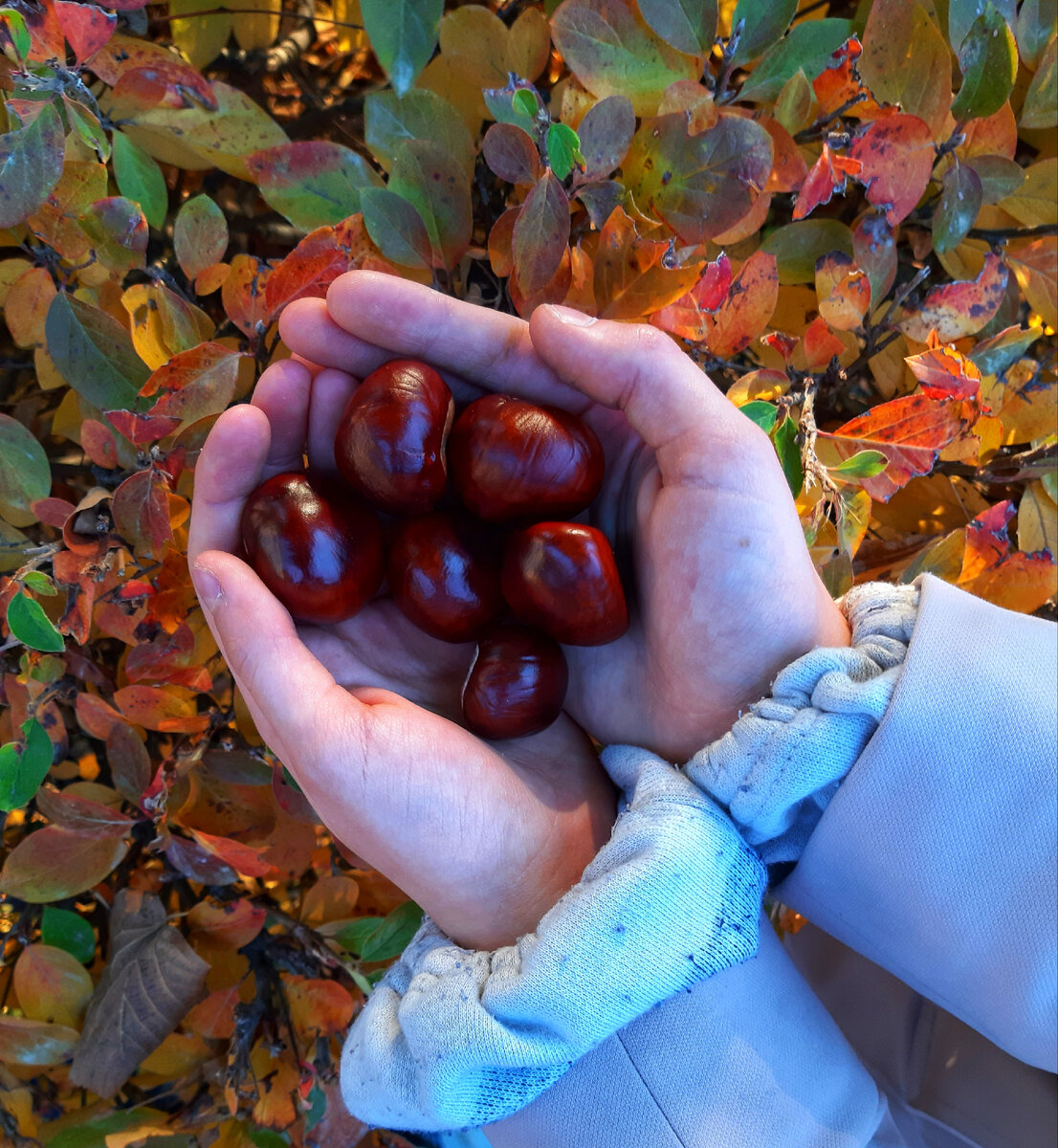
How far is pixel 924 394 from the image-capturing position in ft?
2.52

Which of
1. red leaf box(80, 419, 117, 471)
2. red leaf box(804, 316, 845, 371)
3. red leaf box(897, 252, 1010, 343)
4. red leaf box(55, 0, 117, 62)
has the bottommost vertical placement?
red leaf box(80, 419, 117, 471)

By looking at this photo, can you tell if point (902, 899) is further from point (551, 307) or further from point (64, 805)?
point (64, 805)

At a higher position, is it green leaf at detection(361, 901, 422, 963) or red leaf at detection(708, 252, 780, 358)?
red leaf at detection(708, 252, 780, 358)

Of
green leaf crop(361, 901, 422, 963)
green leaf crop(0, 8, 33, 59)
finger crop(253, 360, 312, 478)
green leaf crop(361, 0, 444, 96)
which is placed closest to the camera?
green leaf crop(0, 8, 33, 59)

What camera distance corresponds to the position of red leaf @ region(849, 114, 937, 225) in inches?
28.7

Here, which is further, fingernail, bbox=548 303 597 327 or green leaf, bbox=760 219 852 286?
green leaf, bbox=760 219 852 286

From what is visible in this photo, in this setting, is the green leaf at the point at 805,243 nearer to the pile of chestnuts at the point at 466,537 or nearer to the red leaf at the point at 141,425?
the pile of chestnuts at the point at 466,537

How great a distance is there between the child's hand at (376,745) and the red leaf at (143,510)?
0.12 feet

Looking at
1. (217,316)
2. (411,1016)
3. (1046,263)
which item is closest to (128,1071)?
(411,1016)

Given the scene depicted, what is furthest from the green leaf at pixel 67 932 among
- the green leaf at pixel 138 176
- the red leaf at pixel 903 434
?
the red leaf at pixel 903 434

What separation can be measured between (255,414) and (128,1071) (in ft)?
2.35

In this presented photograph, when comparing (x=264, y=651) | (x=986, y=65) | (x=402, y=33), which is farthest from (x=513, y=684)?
(x=986, y=65)

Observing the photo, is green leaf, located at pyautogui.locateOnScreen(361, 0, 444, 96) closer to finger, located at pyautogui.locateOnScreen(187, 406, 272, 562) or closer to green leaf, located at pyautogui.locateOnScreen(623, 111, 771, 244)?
green leaf, located at pyautogui.locateOnScreen(623, 111, 771, 244)

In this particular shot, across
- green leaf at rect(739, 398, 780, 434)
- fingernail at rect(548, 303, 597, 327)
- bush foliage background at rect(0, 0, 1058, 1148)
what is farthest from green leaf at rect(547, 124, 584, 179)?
green leaf at rect(739, 398, 780, 434)
